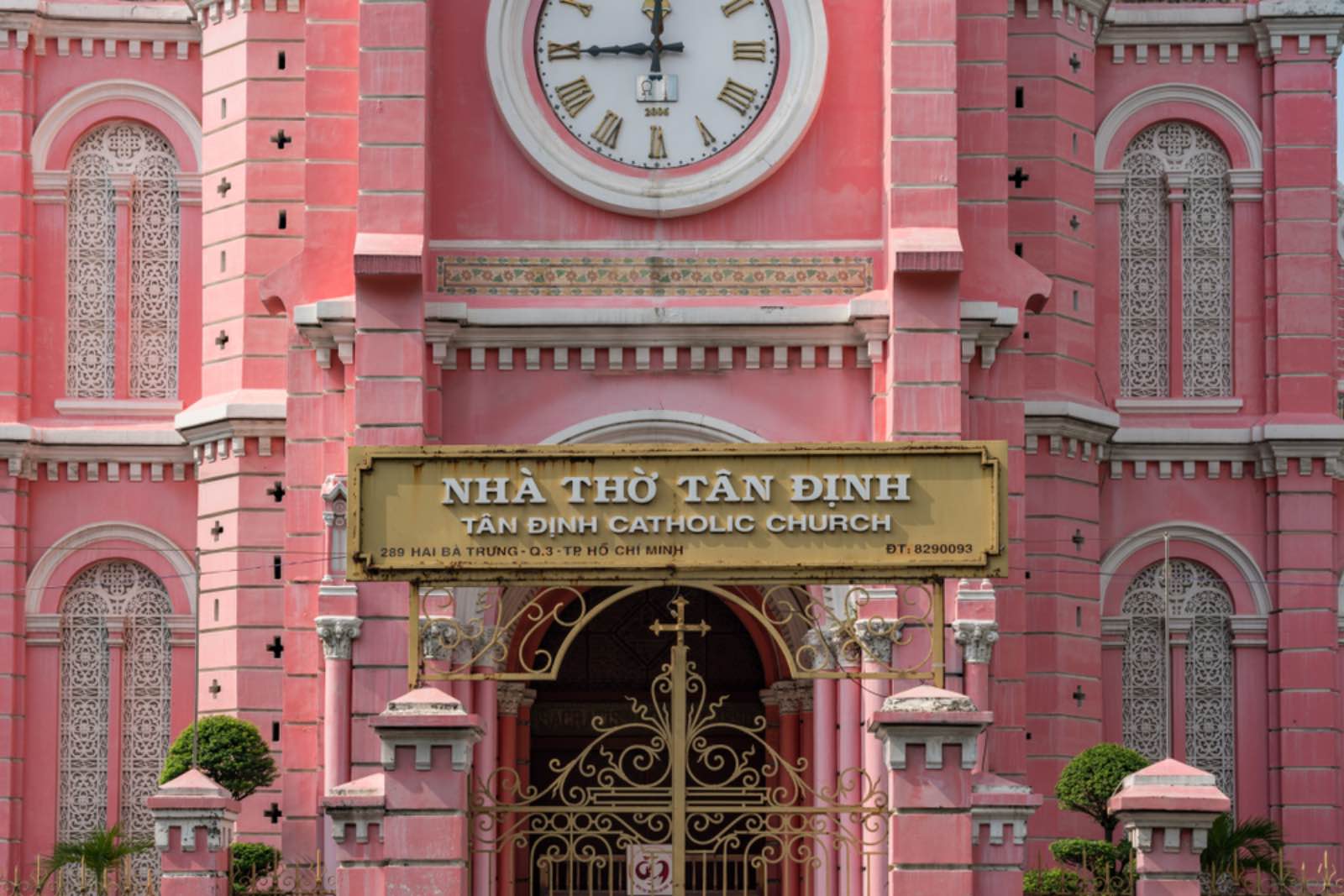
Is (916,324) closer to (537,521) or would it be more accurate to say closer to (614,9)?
(614,9)

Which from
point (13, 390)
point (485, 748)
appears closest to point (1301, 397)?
point (485, 748)

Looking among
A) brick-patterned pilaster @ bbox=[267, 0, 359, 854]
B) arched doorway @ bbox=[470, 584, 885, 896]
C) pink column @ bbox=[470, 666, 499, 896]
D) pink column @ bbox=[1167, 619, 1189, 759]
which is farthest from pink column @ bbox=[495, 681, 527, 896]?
pink column @ bbox=[1167, 619, 1189, 759]

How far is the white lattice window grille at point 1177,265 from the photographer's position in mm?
36000

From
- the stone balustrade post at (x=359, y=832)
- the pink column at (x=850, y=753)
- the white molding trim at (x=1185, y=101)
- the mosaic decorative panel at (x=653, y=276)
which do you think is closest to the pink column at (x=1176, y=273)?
the white molding trim at (x=1185, y=101)

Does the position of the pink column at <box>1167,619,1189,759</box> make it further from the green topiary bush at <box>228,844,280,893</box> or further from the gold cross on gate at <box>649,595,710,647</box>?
the gold cross on gate at <box>649,595,710,647</box>

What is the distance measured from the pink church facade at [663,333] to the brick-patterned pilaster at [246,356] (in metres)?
0.05

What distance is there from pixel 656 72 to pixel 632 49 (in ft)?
1.16

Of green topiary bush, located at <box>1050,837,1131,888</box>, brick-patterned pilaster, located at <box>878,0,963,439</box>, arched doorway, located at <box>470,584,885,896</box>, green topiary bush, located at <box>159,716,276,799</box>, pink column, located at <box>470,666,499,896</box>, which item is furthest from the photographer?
green topiary bush, located at <box>159,716,276,799</box>

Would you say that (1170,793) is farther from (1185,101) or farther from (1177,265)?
(1185,101)

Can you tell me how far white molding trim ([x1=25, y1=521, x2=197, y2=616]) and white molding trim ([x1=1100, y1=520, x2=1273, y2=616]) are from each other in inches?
429

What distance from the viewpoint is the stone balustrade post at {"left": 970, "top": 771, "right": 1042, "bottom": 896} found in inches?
932

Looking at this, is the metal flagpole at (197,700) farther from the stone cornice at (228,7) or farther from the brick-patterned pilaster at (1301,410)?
the brick-patterned pilaster at (1301,410)

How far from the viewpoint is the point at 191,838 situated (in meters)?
26.1

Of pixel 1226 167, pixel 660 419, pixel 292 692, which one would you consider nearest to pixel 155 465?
pixel 292 692
